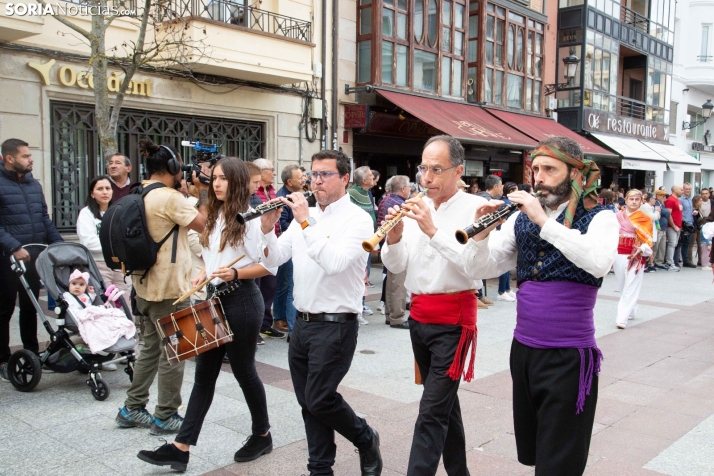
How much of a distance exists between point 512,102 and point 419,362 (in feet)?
53.2

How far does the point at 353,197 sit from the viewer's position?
8.09 meters

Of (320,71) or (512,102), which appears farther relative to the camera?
(512,102)

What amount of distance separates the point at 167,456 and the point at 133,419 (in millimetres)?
857

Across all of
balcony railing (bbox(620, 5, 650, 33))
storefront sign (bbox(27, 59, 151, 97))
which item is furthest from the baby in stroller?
balcony railing (bbox(620, 5, 650, 33))

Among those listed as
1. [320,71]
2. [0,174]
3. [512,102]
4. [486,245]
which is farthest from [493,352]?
[512,102]

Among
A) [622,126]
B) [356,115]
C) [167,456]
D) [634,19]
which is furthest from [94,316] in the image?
[634,19]

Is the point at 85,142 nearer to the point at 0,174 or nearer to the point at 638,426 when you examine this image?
the point at 0,174

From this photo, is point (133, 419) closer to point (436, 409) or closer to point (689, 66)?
point (436, 409)

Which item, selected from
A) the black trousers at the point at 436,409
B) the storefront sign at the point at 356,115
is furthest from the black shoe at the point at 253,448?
the storefront sign at the point at 356,115

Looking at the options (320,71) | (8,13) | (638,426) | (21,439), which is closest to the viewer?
(21,439)

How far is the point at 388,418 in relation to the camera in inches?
190

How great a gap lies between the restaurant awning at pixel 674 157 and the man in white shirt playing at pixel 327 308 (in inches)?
895

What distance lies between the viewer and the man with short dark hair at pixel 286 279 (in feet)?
24.1

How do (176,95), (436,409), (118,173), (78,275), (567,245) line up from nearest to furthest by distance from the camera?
(567,245), (436,409), (78,275), (118,173), (176,95)
